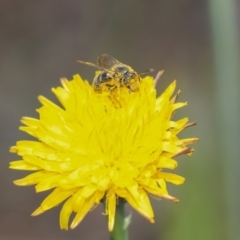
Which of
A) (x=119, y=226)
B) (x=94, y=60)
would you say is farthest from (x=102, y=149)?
(x=94, y=60)

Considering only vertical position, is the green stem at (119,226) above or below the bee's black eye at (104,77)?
below

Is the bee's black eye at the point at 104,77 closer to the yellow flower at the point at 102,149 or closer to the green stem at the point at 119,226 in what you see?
the yellow flower at the point at 102,149

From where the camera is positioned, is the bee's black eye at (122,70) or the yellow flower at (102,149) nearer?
the yellow flower at (102,149)

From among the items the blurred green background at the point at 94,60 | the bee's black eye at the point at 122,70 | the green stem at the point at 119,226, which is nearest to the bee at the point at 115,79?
the bee's black eye at the point at 122,70

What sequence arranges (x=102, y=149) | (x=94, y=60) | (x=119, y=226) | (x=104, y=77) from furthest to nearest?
(x=94, y=60)
(x=104, y=77)
(x=102, y=149)
(x=119, y=226)

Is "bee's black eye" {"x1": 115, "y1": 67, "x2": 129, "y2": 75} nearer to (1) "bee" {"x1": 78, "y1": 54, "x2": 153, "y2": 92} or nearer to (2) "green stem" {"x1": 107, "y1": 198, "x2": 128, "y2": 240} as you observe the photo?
(1) "bee" {"x1": 78, "y1": 54, "x2": 153, "y2": 92}

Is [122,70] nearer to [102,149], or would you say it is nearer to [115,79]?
[115,79]
